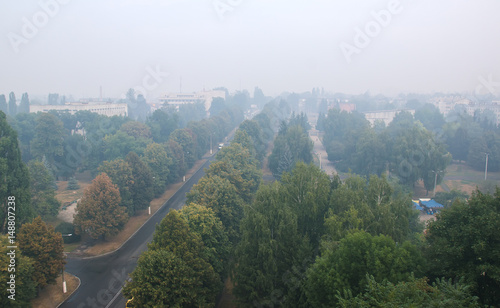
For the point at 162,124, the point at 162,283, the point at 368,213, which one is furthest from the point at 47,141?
the point at 368,213

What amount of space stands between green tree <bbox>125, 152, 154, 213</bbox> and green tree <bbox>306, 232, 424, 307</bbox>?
19313mm

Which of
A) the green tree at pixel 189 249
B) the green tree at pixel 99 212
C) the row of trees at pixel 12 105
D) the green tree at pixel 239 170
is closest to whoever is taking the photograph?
the green tree at pixel 189 249

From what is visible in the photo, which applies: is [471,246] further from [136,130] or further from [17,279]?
[136,130]

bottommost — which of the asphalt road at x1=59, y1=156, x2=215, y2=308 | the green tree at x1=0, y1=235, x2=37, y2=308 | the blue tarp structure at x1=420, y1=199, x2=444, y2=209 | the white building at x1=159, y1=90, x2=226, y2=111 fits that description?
the asphalt road at x1=59, y1=156, x2=215, y2=308

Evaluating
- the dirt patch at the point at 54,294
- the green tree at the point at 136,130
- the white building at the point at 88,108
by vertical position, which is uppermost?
the white building at the point at 88,108

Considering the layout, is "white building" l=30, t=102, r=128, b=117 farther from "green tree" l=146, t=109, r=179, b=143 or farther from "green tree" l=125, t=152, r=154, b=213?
"green tree" l=125, t=152, r=154, b=213

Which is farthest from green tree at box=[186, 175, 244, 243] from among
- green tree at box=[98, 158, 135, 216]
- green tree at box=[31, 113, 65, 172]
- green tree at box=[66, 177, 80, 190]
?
green tree at box=[31, 113, 65, 172]

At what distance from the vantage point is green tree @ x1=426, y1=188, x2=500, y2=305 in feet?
32.3

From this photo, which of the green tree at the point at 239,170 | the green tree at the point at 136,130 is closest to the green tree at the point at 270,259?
the green tree at the point at 239,170

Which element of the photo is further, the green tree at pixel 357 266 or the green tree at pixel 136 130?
the green tree at pixel 136 130

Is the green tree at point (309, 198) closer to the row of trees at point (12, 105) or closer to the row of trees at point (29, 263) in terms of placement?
the row of trees at point (29, 263)

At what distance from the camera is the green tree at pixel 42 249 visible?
15891 mm

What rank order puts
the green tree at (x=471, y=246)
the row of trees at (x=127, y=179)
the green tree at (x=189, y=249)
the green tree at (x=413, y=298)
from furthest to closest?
the row of trees at (x=127, y=179), the green tree at (x=189, y=249), the green tree at (x=471, y=246), the green tree at (x=413, y=298)

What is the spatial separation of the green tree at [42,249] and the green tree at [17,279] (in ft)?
2.86
